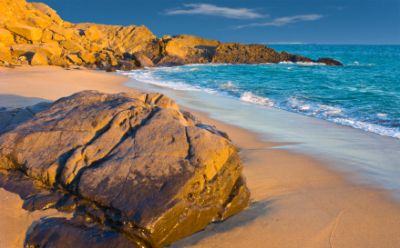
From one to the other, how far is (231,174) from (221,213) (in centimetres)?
44

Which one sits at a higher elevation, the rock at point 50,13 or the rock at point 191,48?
the rock at point 50,13

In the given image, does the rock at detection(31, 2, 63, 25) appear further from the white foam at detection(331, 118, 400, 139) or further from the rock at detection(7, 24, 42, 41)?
the white foam at detection(331, 118, 400, 139)

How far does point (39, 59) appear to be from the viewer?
23.6m

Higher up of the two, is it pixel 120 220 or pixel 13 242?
pixel 120 220

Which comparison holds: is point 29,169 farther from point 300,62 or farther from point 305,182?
point 300,62

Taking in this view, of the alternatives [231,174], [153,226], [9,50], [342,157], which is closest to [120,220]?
[153,226]

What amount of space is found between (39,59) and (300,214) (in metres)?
23.6

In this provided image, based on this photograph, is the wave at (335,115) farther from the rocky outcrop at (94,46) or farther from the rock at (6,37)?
the rock at (6,37)

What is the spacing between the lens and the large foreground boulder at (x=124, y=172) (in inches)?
128

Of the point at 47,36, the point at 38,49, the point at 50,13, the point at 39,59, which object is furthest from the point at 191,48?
the point at 39,59

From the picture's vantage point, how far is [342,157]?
5844mm

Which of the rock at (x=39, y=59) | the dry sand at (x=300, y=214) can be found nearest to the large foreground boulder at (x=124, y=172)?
the dry sand at (x=300, y=214)

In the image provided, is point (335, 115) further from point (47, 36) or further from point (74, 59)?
point (47, 36)

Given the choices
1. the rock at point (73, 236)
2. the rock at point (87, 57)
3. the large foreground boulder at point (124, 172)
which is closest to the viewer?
the rock at point (73, 236)
